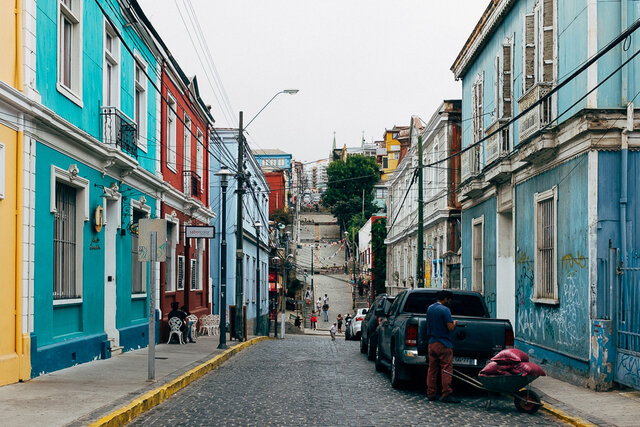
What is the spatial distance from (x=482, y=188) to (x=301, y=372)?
326 inches

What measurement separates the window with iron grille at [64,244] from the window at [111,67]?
118 inches

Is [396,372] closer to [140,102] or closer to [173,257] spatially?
[140,102]

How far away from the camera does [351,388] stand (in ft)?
41.4

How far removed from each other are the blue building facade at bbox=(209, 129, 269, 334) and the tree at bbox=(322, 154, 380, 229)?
1533 inches

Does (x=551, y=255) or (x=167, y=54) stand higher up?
(x=167, y=54)

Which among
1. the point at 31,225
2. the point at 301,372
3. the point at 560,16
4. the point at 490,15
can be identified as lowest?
the point at 301,372

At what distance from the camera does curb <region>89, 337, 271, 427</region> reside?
28.3 ft

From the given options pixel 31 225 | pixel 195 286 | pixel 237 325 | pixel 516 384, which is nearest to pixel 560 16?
pixel 516 384

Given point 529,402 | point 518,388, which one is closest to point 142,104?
point 518,388

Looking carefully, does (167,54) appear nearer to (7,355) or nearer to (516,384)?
(7,355)

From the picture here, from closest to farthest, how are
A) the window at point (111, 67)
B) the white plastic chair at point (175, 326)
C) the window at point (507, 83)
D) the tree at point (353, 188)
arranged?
1. the window at point (111, 67)
2. the window at point (507, 83)
3. the white plastic chair at point (175, 326)
4. the tree at point (353, 188)

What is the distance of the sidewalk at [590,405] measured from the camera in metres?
9.38

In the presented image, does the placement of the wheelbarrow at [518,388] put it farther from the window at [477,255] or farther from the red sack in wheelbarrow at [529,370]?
the window at [477,255]

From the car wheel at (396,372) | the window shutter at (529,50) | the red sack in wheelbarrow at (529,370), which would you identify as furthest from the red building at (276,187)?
the red sack in wheelbarrow at (529,370)
